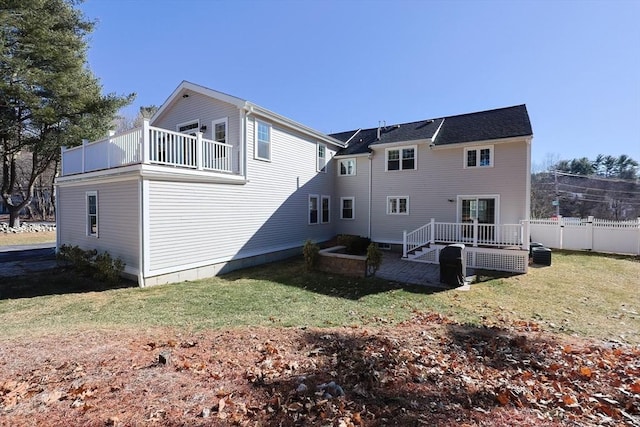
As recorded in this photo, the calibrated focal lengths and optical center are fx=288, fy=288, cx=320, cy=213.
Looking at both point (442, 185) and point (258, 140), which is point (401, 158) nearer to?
point (442, 185)

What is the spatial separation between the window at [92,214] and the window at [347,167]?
1214 centimetres

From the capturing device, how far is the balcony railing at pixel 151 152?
28.8ft

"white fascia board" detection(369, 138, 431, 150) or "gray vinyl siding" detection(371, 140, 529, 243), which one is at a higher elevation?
"white fascia board" detection(369, 138, 431, 150)

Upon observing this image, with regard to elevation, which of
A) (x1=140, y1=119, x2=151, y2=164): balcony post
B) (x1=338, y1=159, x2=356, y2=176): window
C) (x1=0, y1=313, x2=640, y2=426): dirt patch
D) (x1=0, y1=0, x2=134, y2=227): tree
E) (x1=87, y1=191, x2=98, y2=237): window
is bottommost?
(x1=0, y1=313, x2=640, y2=426): dirt patch

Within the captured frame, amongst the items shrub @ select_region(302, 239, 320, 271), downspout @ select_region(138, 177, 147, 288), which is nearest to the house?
downspout @ select_region(138, 177, 147, 288)

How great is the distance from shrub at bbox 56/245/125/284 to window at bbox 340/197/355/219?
1159 cm

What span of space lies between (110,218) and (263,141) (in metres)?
6.39

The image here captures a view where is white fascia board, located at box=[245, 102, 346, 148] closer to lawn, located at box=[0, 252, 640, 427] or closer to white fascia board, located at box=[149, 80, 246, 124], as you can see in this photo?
white fascia board, located at box=[149, 80, 246, 124]

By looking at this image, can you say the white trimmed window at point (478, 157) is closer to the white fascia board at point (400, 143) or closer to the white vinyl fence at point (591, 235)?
the white fascia board at point (400, 143)

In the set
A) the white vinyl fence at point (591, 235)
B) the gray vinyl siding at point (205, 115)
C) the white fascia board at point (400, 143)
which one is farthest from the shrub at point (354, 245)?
the white vinyl fence at point (591, 235)

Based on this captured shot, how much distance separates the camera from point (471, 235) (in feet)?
43.5

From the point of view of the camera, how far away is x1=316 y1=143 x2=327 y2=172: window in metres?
16.4

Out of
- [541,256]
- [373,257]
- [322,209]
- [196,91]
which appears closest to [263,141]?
[196,91]

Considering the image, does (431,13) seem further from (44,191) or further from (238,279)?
(44,191)
